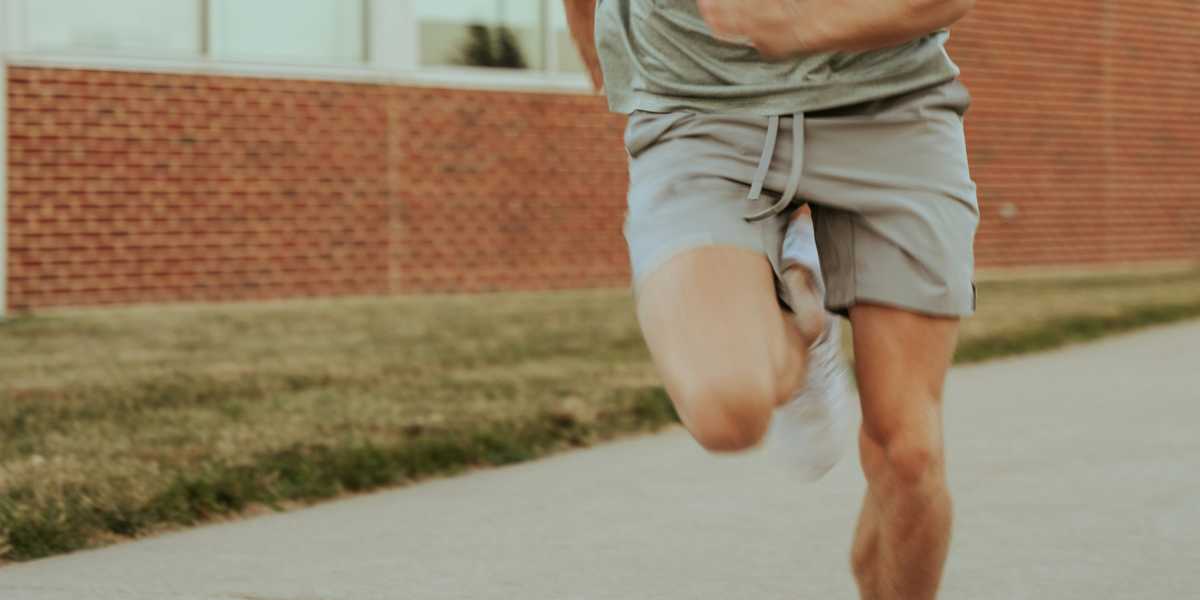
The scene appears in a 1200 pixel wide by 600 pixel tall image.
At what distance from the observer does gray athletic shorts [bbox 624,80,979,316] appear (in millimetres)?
3240

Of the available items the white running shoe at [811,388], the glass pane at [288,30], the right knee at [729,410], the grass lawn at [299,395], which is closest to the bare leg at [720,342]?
the right knee at [729,410]

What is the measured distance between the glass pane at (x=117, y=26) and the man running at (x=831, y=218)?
9740mm

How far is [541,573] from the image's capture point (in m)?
4.51

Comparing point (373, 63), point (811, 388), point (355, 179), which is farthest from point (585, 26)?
point (373, 63)

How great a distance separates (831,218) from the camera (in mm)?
3395

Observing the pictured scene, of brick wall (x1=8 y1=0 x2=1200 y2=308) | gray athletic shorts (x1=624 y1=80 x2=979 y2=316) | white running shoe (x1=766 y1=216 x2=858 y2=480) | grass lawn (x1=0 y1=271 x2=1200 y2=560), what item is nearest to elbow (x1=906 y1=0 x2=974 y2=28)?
gray athletic shorts (x1=624 y1=80 x2=979 y2=316)

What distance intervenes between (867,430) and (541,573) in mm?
1363

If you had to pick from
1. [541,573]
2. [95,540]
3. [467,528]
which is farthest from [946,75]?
[95,540]

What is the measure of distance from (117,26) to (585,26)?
9.34 meters

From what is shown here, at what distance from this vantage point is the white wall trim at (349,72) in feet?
40.4

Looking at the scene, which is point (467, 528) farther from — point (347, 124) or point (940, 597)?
point (347, 124)

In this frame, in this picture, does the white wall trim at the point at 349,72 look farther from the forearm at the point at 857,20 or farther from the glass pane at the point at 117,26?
the forearm at the point at 857,20

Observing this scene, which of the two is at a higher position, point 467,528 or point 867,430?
point 867,430

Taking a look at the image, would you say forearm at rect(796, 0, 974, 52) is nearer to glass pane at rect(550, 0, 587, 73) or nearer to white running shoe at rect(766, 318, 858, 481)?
white running shoe at rect(766, 318, 858, 481)
